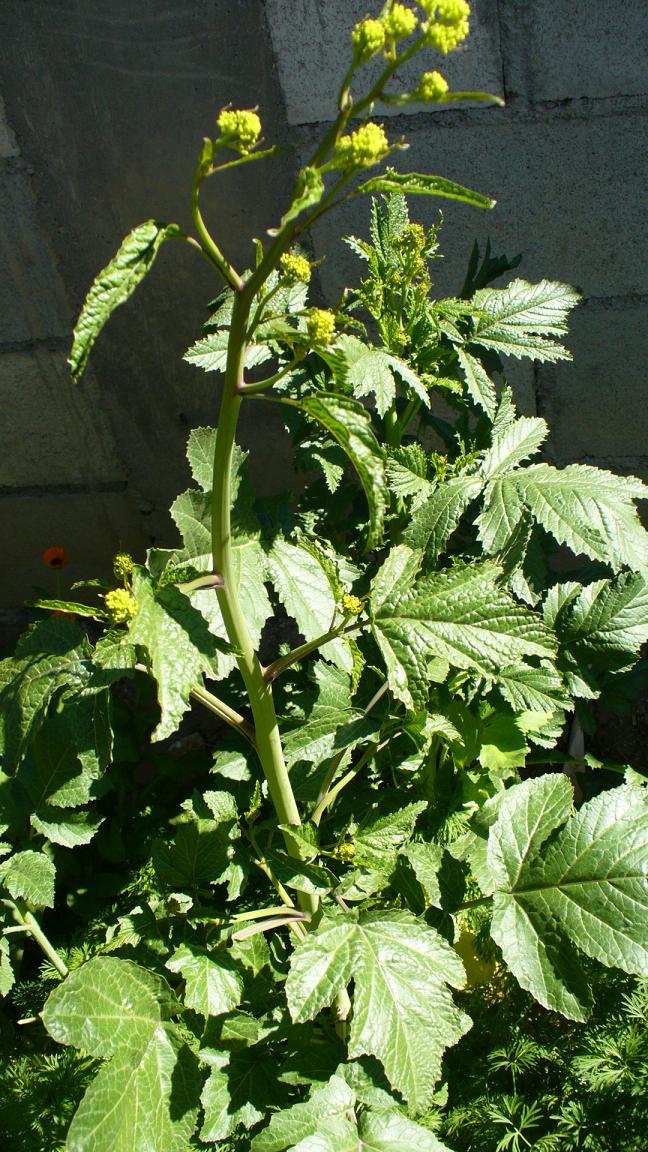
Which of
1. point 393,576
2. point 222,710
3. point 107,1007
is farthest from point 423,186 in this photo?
point 107,1007

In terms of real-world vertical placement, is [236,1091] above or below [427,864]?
below

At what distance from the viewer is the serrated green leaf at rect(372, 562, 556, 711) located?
41.7 inches

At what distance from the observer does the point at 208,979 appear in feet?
4.11

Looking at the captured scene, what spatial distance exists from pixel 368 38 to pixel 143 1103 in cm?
124

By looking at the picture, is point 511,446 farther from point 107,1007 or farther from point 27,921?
point 27,921

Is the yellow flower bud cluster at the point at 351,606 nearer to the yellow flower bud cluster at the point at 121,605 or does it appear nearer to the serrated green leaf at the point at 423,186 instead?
the yellow flower bud cluster at the point at 121,605

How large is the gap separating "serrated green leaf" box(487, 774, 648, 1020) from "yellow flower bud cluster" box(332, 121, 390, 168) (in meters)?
0.90

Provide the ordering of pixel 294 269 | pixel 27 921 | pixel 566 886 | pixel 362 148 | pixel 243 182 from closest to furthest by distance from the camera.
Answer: pixel 362 148 < pixel 294 269 < pixel 566 886 < pixel 27 921 < pixel 243 182

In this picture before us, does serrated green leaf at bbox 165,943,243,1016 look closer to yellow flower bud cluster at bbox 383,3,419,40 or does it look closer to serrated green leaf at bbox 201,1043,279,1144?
serrated green leaf at bbox 201,1043,279,1144

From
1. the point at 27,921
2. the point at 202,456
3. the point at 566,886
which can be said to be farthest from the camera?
the point at 27,921

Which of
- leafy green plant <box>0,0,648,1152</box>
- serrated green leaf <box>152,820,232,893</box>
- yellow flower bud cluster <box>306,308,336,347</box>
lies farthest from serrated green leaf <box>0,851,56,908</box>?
yellow flower bud cluster <box>306,308,336,347</box>

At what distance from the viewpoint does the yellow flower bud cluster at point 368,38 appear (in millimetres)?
815

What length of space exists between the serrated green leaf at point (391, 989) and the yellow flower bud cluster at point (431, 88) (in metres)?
0.95

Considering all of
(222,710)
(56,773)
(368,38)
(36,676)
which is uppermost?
(368,38)
